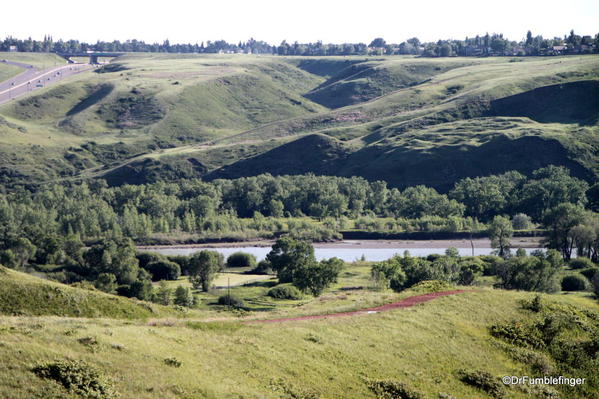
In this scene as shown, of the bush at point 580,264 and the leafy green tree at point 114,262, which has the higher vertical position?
the bush at point 580,264

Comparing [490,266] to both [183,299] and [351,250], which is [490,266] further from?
[351,250]

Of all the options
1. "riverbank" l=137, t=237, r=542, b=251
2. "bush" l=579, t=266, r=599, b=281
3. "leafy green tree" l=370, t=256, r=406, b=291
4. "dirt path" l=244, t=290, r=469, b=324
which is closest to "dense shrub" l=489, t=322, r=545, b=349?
"dirt path" l=244, t=290, r=469, b=324

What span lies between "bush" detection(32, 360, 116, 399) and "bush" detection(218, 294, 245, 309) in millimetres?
71235

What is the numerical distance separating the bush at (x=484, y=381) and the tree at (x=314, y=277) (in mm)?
70487

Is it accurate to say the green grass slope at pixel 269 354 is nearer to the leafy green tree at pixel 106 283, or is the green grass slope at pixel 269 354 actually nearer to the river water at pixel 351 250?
the leafy green tree at pixel 106 283

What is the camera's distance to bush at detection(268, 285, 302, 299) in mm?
116500

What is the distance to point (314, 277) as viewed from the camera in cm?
11894

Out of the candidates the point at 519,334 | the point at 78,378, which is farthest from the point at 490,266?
the point at 78,378

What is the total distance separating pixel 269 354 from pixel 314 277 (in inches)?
2977

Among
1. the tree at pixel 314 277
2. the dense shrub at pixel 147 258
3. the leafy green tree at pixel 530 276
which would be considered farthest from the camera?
the dense shrub at pixel 147 258

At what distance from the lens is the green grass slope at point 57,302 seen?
53.4m

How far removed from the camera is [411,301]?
6288cm

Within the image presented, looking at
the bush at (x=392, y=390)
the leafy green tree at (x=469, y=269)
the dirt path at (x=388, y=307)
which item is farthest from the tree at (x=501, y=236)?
the bush at (x=392, y=390)

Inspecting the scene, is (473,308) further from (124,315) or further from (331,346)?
(124,315)
